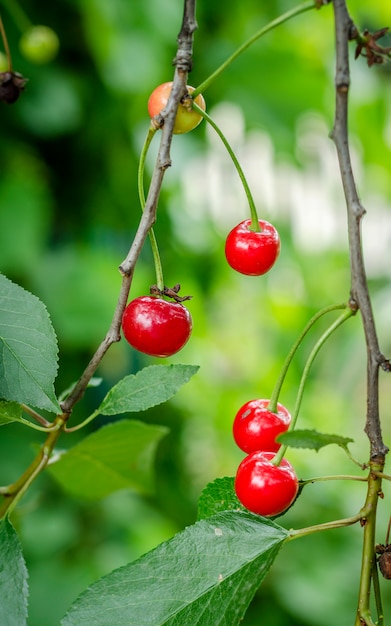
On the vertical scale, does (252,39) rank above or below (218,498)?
above

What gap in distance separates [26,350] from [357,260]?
0.66ft

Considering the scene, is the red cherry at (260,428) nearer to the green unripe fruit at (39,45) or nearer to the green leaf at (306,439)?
the green leaf at (306,439)

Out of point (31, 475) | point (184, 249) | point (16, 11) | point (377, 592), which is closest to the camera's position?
point (377, 592)

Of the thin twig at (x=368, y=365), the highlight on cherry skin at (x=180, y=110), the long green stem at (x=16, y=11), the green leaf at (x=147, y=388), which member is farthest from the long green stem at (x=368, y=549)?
the long green stem at (x=16, y=11)

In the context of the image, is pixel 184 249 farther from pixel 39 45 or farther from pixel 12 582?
pixel 12 582

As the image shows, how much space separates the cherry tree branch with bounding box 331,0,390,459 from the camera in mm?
444

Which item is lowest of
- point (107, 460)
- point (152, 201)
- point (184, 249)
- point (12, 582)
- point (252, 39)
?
point (12, 582)

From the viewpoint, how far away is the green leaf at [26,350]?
0.47 metres

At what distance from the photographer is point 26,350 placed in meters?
0.48

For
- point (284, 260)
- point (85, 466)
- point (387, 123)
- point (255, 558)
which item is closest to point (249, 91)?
point (387, 123)

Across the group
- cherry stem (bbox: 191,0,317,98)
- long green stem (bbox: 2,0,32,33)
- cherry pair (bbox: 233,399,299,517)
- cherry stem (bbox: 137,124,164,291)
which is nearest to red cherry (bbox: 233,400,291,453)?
cherry pair (bbox: 233,399,299,517)

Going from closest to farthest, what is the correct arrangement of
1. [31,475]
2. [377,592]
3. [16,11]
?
[377,592] < [31,475] < [16,11]

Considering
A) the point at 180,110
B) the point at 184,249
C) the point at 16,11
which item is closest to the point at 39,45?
the point at 16,11

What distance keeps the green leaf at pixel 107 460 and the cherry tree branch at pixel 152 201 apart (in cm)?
12
